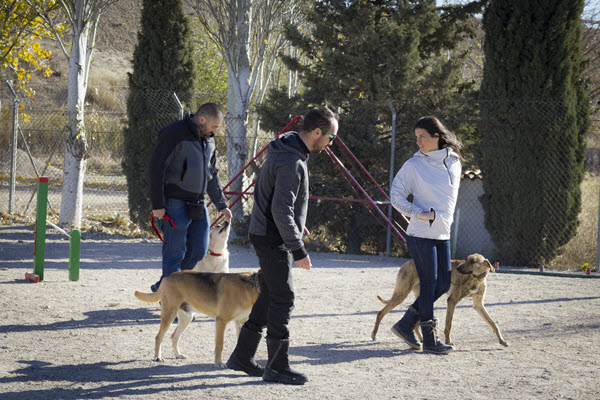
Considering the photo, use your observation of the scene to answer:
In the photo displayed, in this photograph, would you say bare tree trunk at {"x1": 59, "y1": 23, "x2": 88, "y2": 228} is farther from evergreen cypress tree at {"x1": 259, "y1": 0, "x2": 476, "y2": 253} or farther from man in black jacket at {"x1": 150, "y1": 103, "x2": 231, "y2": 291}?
man in black jacket at {"x1": 150, "y1": 103, "x2": 231, "y2": 291}

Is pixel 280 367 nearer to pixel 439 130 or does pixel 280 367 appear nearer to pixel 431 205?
pixel 431 205

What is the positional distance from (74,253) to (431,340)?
4720mm

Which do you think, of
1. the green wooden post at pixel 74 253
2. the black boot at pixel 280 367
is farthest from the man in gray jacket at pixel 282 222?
the green wooden post at pixel 74 253

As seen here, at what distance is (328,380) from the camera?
4762 millimetres

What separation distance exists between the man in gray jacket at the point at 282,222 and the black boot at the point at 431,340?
138cm

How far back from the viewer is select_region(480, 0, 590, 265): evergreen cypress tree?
36.6ft

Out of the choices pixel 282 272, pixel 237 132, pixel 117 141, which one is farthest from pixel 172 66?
pixel 117 141

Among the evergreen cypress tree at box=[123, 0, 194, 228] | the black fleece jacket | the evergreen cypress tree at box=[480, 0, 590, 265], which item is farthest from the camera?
the evergreen cypress tree at box=[123, 0, 194, 228]

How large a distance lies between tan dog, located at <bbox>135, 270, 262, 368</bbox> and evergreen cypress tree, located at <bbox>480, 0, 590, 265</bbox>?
7454 mm

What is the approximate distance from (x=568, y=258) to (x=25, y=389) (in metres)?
9.70

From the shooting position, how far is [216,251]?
6590mm

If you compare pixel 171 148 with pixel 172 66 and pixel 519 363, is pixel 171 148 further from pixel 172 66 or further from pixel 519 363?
pixel 172 66

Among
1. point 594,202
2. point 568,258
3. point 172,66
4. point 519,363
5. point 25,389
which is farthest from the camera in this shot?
point 594,202

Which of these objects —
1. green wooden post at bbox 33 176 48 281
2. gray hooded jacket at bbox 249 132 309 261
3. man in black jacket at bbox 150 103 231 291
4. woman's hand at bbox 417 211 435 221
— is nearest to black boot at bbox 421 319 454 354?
woman's hand at bbox 417 211 435 221
